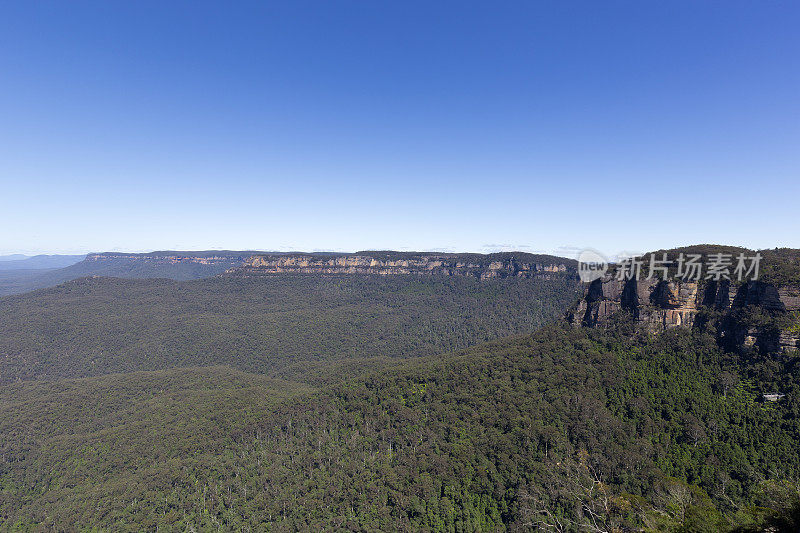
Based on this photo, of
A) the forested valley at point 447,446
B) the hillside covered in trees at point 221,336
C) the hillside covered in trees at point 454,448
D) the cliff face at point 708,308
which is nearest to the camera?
the forested valley at point 447,446

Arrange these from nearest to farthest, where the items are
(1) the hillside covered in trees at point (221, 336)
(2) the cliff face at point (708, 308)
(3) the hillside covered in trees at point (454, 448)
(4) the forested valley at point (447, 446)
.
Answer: (4) the forested valley at point (447, 446) < (3) the hillside covered in trees at point (454, 448) < (2) the cliff face at point (708, 308) < (1) the hillside covered in trees at point (221, 336)

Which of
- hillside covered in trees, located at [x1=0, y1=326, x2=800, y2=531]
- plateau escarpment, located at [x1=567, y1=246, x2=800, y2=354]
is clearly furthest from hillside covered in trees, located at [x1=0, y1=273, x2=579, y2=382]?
plateau escarpment, located at [x1=567, y1=246, x2=800, y2=354]

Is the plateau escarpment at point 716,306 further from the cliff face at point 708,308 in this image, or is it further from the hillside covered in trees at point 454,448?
the hillside covered in trees at point 454,448

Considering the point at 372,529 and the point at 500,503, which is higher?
the point at 500,503

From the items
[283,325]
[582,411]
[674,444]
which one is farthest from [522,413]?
[283,325]

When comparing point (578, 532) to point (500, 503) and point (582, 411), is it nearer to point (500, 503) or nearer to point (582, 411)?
point (500, 503)

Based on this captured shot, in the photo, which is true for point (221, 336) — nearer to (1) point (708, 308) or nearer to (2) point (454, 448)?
(2) point (454, 448)

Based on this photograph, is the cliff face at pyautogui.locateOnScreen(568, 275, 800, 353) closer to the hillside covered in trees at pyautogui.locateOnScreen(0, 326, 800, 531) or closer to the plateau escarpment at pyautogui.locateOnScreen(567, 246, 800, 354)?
the plateau escarpment at pyautogui.locateOnScreen(567, 246, 800, 354)

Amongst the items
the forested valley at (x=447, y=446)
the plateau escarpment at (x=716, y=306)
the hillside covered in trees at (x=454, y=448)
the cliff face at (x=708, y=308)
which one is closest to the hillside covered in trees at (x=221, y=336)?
the forested valley at (x=447, y=446)
